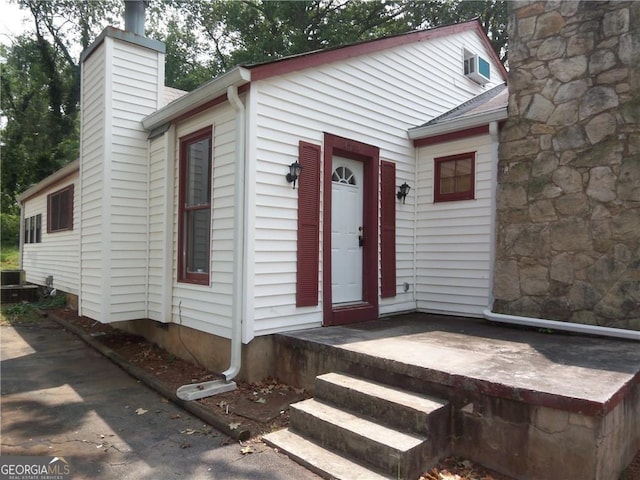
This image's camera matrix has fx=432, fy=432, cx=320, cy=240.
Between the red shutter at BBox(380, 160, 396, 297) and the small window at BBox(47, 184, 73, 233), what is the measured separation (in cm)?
758

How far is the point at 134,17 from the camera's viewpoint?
653cm

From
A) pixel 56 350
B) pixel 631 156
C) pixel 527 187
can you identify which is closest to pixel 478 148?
pixel 527 187

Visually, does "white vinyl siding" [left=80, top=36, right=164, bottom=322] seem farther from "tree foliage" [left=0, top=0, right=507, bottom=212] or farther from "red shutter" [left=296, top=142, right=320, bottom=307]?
"tree foliage" [left=0, top=0, right=507, bottom=212]

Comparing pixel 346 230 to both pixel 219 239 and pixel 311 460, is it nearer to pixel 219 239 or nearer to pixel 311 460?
pixel 219 239

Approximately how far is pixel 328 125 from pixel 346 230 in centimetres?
140

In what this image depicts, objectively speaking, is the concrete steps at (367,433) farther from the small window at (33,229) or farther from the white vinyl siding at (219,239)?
the small window at (33,229)

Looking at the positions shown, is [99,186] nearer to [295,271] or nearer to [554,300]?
[295,271]

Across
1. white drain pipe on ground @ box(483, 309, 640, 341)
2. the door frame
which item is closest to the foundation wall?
the door frame

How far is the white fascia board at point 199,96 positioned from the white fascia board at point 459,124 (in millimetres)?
3076

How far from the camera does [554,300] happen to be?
4.98m

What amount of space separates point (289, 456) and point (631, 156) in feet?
14.7

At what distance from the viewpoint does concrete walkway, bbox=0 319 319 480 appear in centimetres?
304

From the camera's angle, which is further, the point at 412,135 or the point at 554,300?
the point at 412,135

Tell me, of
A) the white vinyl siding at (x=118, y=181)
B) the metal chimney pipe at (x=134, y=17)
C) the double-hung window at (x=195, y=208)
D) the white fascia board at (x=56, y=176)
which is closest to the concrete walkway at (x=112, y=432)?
the white vinyl siding at (x=118, y=181)
